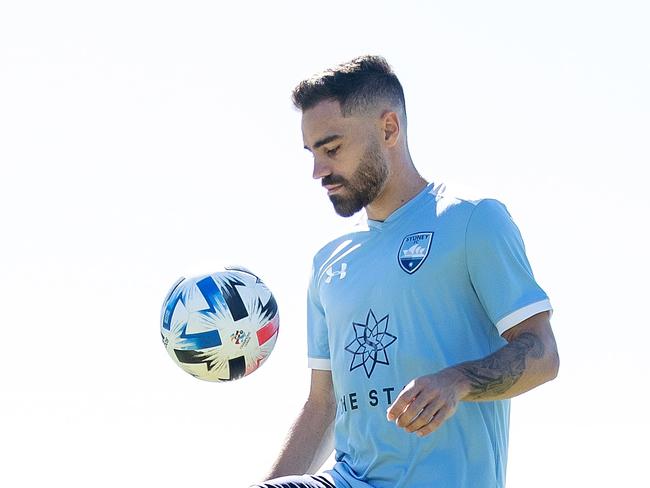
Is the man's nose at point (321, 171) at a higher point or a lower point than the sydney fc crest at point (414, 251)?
higher

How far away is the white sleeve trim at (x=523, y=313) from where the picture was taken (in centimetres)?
619

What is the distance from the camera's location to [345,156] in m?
7.02

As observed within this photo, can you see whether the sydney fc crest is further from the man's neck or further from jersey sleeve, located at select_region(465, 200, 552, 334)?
the man's neck

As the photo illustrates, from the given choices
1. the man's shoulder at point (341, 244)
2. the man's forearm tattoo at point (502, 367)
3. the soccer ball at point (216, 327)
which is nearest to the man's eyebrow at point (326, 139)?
the man's shoulder at point (341, 244)

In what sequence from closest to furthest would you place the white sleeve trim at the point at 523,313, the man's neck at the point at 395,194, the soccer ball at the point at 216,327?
the white sleeve trim at the point at 523,313 → the man's neck at the point at 395,194 → the soccer ball at the point at 216,327

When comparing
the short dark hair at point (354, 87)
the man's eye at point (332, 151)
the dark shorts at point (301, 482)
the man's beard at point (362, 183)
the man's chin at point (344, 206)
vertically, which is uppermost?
the short dark hair at point (354, 87)

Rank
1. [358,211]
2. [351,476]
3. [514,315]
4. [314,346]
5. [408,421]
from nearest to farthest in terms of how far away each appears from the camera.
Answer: [408,421] → [514,315] → [351,476] → [358,211] → [314,346]

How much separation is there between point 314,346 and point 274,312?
42cm

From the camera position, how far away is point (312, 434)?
7453 millimetres

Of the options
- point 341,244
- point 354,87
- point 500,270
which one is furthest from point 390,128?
point 500,270

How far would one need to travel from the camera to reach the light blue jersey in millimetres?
6332

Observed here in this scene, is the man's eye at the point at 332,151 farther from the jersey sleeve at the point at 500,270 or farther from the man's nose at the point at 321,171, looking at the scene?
the jersey sleeve at the point at 500,270

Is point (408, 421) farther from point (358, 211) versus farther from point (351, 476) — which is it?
point (358, 211)

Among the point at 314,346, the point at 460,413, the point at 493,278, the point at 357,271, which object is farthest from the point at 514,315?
the point at 314,346
